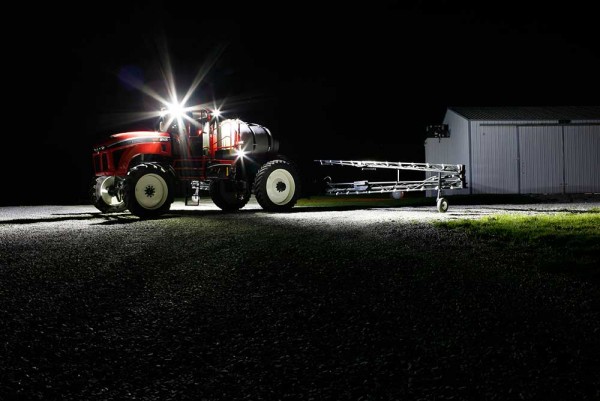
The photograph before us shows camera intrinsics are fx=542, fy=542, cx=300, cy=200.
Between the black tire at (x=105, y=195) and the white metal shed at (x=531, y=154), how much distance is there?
16939 millimetres

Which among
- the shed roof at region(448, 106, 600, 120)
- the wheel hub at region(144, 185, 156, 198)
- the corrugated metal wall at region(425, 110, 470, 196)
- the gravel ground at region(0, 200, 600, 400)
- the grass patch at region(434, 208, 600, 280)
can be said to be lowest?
the grass patch at region(434, 208, 600, 280)

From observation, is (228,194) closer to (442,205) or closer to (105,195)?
(105,195)

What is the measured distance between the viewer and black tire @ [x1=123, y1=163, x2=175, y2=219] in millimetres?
13711

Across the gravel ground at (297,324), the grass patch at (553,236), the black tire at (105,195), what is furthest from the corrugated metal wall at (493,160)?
the gravel ground at (297,324)

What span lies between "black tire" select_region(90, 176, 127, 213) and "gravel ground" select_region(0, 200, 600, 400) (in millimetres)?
7925

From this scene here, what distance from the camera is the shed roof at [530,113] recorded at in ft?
88.7

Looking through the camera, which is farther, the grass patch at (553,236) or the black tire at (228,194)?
the black tire at (228,194)

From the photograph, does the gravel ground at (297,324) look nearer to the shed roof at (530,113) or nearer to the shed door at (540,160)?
the shed door at (540,160)

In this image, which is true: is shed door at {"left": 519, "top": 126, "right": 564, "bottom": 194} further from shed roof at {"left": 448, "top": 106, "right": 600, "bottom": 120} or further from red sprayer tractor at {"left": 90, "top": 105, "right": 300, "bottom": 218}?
red sprayer tractor at {"left": 90, "top": 105, "right": 300, "bottom": 218}

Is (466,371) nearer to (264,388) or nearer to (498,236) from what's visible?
(264,388)

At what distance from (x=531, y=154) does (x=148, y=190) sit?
19756 mm

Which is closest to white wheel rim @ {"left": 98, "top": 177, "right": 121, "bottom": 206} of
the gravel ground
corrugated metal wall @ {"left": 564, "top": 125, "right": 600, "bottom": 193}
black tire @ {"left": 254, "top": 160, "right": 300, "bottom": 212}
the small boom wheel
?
black tire @ {"left": 254, "top": 160, "right": 300, "bottom": 212}

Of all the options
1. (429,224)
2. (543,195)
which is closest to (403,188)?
(429,224)

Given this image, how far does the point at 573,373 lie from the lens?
3205 mm
